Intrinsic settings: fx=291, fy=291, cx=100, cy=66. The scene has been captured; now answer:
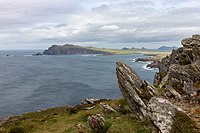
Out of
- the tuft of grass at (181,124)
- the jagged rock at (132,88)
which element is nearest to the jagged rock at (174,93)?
the jagged rock at (132,88)

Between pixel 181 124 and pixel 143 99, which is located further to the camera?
pixel 143 99

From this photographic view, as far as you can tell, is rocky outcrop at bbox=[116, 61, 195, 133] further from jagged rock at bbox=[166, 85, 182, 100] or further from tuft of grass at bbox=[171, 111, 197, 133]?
jagged rock at bbox=[166, 85, 182, 100]

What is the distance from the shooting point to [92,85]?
128 metres

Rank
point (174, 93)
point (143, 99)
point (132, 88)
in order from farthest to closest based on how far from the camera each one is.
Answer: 1. point (174, 93)
2. point (132, 88)
3. point (143, 99)

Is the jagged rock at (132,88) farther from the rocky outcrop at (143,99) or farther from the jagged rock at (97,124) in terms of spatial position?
the jagged rock at (97,124)

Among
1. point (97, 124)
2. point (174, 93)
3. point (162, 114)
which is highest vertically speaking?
point (162, 114)

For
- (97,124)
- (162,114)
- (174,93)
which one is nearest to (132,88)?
(174,93)

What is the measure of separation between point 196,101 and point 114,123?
8.51 meters

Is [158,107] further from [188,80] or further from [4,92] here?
[4,92]

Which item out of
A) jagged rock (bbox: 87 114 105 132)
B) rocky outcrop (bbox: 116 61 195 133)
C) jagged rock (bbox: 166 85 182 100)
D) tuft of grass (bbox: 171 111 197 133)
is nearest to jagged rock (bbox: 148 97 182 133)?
rocky outcrop (bbox: 116 61 195 133)

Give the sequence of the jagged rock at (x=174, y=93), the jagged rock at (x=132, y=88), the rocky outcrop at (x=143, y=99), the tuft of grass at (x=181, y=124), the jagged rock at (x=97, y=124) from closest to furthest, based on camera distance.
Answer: the tuft of grass at (x=181, y=124) < the rocky outcrop at (x=143, y=99) < the jagged rock at (x=97, y=124) < the jagged rock at (x=132, y=88) < the jagged rock at (x=174, y=93)

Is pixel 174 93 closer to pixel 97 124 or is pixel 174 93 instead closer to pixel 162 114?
pixel 97 124

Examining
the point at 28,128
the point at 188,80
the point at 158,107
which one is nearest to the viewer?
the point at 158,107

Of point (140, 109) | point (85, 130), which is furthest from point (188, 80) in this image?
point (85, 130)
